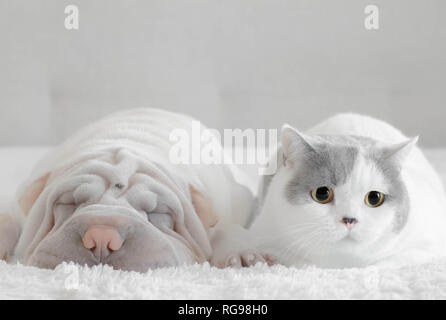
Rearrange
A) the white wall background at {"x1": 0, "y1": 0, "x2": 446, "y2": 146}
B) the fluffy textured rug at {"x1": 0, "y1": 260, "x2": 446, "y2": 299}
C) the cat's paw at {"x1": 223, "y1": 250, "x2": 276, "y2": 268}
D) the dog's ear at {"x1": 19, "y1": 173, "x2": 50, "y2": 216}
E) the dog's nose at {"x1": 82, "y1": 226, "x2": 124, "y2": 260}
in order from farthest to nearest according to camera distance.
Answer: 1. the white wall background at {"x1": 0, "y1": 0, "x2": 446, "y2": 146}
2. the dog's ear at {"x1": 19, "y1": 173, "x2": 50, "y2": 216}
3. the cat's paw at {"x1": 223, "y1": 250, "x2": 276, "y2": 268}
4. the dog's nose at {"x1": 82, "y1": 226, "x2": 124, "y2": 260}
5. the fluffy textured rug at {"x1": 0, "y1": 260, "x2": 446, "y2": 299}

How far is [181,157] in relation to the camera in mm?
1485

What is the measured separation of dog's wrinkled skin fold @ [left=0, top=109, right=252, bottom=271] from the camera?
1.16 metres

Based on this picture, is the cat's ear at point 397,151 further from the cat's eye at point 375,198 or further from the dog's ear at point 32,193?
the dog's ear at point 32,193

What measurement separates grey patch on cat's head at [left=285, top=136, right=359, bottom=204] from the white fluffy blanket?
172 millimetres

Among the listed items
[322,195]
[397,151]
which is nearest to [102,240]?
[322,195]

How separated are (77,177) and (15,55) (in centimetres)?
163

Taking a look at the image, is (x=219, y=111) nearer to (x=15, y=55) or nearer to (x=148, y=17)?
(x=148, y=17)

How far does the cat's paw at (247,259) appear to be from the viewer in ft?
4.15

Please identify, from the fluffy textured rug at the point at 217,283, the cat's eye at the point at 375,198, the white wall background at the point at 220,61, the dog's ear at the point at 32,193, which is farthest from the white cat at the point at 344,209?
the white wall background at the point at 220,61

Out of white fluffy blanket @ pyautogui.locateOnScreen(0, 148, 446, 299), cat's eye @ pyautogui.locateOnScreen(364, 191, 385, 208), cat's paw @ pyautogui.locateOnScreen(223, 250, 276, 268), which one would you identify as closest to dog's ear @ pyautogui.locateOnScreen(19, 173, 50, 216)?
white fluffy blanket @ pyautogui.locateOnScreen(0, 148, 446, 299)

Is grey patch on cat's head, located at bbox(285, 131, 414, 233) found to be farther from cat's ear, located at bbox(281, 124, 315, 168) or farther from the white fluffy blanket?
the white fluffy blanket

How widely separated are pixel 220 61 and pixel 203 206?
1.42 meters
